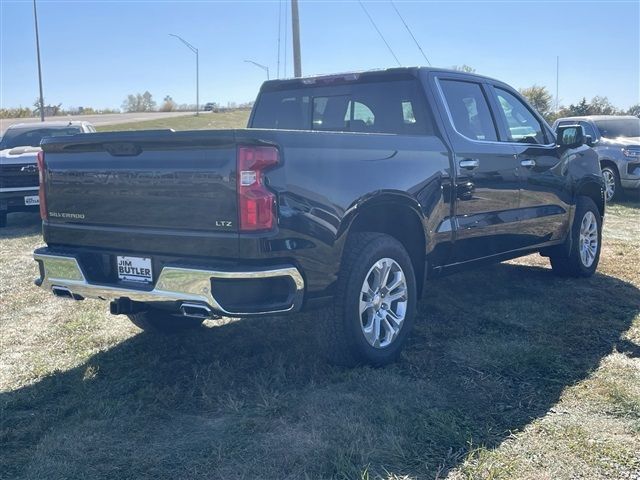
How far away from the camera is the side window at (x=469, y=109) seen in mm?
5270

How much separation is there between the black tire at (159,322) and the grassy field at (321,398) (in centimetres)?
10

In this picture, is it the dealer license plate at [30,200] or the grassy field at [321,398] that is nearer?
the grassy field at [321,398]

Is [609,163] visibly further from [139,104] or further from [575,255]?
[139,104]

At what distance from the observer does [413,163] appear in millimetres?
4582

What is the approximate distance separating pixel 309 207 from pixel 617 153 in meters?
11.0

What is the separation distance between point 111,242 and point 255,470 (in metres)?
1.69

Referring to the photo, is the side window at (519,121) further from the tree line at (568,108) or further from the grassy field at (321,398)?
the tree line at (568,108)

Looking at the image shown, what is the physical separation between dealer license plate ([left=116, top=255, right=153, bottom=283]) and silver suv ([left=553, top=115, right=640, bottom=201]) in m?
10.4

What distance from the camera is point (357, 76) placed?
537 cm

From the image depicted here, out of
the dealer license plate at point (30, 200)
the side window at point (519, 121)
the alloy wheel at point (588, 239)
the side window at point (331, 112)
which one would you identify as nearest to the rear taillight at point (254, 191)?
the side window at point (331, 112)

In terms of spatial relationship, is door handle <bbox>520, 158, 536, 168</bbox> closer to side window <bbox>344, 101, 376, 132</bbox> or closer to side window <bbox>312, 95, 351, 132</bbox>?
side window <bbox>344, 101, 376, 132</bbox>

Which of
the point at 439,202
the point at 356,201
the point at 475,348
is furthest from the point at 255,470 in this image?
the point at 439,202

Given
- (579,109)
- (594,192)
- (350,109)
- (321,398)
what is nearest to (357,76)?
(350,109)

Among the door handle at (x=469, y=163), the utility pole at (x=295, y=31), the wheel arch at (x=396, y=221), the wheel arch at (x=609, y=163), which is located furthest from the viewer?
the utility pole at (x=295, y=31)
